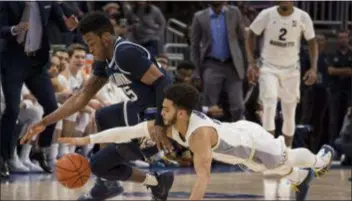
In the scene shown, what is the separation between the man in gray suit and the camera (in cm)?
1642

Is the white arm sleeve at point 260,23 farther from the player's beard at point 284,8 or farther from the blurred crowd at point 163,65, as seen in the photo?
the blurred crowd at point 163,65

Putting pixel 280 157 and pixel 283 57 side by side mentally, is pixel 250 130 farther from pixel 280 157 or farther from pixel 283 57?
pixel 283 57

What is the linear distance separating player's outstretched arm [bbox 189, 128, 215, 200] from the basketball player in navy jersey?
41cm

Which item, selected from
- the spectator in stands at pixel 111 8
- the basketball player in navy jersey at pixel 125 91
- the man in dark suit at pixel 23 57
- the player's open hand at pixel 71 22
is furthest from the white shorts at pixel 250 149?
the spectator in stands at pixel 111 8

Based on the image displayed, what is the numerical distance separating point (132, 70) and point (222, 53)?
259 inches

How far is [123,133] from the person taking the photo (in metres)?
9.95

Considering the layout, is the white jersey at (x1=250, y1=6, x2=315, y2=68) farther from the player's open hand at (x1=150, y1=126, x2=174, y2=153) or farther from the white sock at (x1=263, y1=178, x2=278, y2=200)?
the player's open hand at (x1=150, y1=126, x2=174, y2=153)

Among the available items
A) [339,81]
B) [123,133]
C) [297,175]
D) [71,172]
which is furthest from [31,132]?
[339,81]

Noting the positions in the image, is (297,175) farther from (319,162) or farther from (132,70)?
(132,70)

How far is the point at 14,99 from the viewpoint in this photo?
13516 millimetres

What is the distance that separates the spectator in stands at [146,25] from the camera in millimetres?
17797

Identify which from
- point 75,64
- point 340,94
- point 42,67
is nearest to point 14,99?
point 42,67

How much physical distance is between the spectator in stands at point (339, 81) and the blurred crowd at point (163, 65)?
2cm

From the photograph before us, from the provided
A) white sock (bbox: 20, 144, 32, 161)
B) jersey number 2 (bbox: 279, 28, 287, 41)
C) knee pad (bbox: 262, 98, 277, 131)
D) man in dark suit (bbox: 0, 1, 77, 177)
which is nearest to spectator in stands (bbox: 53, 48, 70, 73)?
white sock (bbox: 20, 144, 32, 161)
